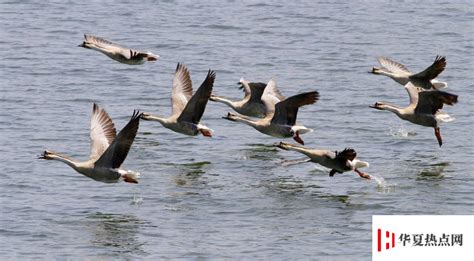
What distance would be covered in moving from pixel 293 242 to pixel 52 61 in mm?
18354

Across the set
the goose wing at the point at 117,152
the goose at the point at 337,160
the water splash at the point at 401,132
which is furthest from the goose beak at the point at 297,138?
the goose wing at the point at 117,152

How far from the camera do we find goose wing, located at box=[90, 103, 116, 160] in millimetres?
26234

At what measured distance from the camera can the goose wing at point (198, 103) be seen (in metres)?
27.3

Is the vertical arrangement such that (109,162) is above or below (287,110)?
below

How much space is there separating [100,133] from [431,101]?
295 inches

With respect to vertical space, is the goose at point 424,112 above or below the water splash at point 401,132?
above

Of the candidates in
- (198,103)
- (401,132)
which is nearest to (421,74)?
(401,132)

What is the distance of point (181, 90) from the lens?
99.8 ft

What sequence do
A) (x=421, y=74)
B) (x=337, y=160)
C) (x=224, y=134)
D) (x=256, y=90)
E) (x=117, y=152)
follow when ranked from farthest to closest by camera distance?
(x=256, y=90)
(x=224, y=134)
(x=421, y=74)
(x=337, y=160)
(x=117, y=152)

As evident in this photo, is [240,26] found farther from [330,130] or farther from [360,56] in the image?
[330,130]

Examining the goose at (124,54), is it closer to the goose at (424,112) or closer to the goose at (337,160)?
the goose at (424,112)

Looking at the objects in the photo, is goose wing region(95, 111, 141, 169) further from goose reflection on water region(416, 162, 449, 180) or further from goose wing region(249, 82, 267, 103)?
goose wing region(249, 82, 267, 103)

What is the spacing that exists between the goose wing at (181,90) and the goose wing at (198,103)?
1.21 metres

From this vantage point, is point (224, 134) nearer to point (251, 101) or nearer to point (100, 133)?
point (251, 101)
